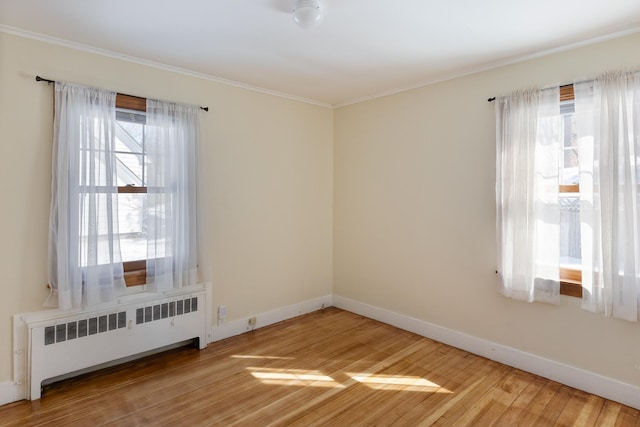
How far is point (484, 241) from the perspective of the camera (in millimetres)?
3211

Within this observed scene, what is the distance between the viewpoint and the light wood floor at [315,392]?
2.33m

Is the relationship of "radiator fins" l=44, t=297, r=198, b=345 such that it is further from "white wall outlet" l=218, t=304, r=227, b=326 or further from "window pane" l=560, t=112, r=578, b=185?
"window pane" l=560, t=112, r=578, b=185

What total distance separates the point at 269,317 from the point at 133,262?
1585 mm

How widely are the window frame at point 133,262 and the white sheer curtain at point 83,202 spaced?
11cm

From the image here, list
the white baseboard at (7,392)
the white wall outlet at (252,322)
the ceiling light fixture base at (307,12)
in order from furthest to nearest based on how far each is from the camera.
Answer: the white wall outlet at (252,322) < the white baseboard at (7,392) < the ceiling light fixture base at (307,12)

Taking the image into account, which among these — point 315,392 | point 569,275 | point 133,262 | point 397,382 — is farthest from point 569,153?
point 133,262

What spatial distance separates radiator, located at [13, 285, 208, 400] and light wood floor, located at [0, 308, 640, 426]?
145 millimetres

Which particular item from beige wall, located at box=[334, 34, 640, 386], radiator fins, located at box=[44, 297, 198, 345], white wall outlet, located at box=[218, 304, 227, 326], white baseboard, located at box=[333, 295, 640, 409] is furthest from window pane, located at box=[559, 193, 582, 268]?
radiator fins, located at box=[44, 297, 198, 345]

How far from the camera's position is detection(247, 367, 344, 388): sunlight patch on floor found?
2.76m

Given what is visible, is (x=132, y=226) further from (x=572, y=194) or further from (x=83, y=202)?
(x=572, y=194)

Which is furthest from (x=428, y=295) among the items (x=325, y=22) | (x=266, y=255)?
(x=325, y=22)

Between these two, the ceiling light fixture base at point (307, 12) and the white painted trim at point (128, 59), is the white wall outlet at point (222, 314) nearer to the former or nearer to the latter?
the white painted trim at point (128, 59)

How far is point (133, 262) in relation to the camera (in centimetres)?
303

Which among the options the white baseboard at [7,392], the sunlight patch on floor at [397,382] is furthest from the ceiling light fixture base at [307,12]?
the white baseboard at [7,392]
